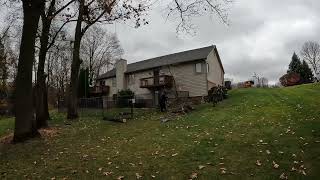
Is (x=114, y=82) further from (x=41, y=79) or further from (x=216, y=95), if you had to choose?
(x=41, y=79)

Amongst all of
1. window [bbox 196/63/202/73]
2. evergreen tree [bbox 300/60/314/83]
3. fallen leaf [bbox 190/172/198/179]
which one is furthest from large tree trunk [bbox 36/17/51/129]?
evergreen tree [bbox 300/60/314/83]

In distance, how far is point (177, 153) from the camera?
12914 millimetres

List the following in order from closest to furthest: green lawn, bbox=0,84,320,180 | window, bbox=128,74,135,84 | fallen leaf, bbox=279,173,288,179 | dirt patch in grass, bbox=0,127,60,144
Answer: fallen leaf, bbox=279,173,288,179 < green lawn, bbox=0,84,320,180 < dirt patch in grass, bbox=0,127,60,144 < window, bbox=128,74,135,84

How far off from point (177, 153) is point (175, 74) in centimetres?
3255

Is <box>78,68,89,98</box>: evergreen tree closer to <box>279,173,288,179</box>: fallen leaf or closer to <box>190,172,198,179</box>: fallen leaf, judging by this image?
<box>190,172,198,179</box>: fallen leaf

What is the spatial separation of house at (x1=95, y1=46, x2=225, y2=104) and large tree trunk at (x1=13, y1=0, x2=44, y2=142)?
23.1 meters

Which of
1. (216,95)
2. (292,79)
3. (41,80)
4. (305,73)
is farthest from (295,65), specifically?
(41,80)

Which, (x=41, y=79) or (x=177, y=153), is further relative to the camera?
(x=41, y=79)

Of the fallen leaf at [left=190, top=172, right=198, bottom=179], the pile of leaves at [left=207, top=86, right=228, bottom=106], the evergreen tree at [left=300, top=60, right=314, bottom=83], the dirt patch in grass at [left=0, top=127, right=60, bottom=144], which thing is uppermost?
the evergreen tree at [left=300, top=60, right=314, bottom=83]

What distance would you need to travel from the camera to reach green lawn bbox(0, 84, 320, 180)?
34.1 feet

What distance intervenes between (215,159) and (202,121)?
10373 millimetres

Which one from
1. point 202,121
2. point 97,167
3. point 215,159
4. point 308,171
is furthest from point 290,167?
point 202,121

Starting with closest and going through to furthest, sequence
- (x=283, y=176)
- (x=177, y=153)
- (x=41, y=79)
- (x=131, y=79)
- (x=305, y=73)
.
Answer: (x=283, y=176), (x=177, y=153), (x=41, y=79), (x=131, y=79), (x=305, y=73)

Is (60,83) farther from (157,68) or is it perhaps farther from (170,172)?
(170,172)
